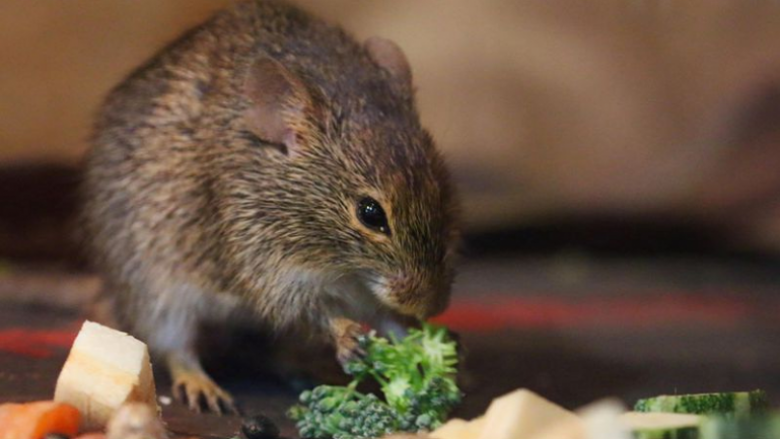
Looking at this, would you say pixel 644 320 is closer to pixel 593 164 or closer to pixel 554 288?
pixel 554 288

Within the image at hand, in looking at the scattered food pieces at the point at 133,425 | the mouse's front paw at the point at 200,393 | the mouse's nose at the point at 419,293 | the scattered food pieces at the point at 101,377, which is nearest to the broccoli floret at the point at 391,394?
the mouse's nose at the point at 419,293

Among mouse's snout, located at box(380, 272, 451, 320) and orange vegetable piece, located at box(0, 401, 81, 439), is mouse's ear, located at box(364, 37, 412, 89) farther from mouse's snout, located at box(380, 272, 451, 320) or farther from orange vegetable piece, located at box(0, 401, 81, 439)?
orange vegetable piece, located at box(0, 401, 81, 439)

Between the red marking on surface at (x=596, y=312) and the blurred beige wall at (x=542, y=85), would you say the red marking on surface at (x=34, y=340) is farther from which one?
the red marking on surface at (x=596, y=312)

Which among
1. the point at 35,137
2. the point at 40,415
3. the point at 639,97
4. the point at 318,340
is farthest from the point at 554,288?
the point at 40,415

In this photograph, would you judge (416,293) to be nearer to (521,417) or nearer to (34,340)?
(521,417)

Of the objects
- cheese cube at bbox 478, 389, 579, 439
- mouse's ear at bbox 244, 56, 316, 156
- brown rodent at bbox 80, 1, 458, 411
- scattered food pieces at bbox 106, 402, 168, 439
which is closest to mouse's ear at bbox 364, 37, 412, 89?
brown rodent at bbox 80, 1, 458, 411

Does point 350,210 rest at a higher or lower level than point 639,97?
lower
